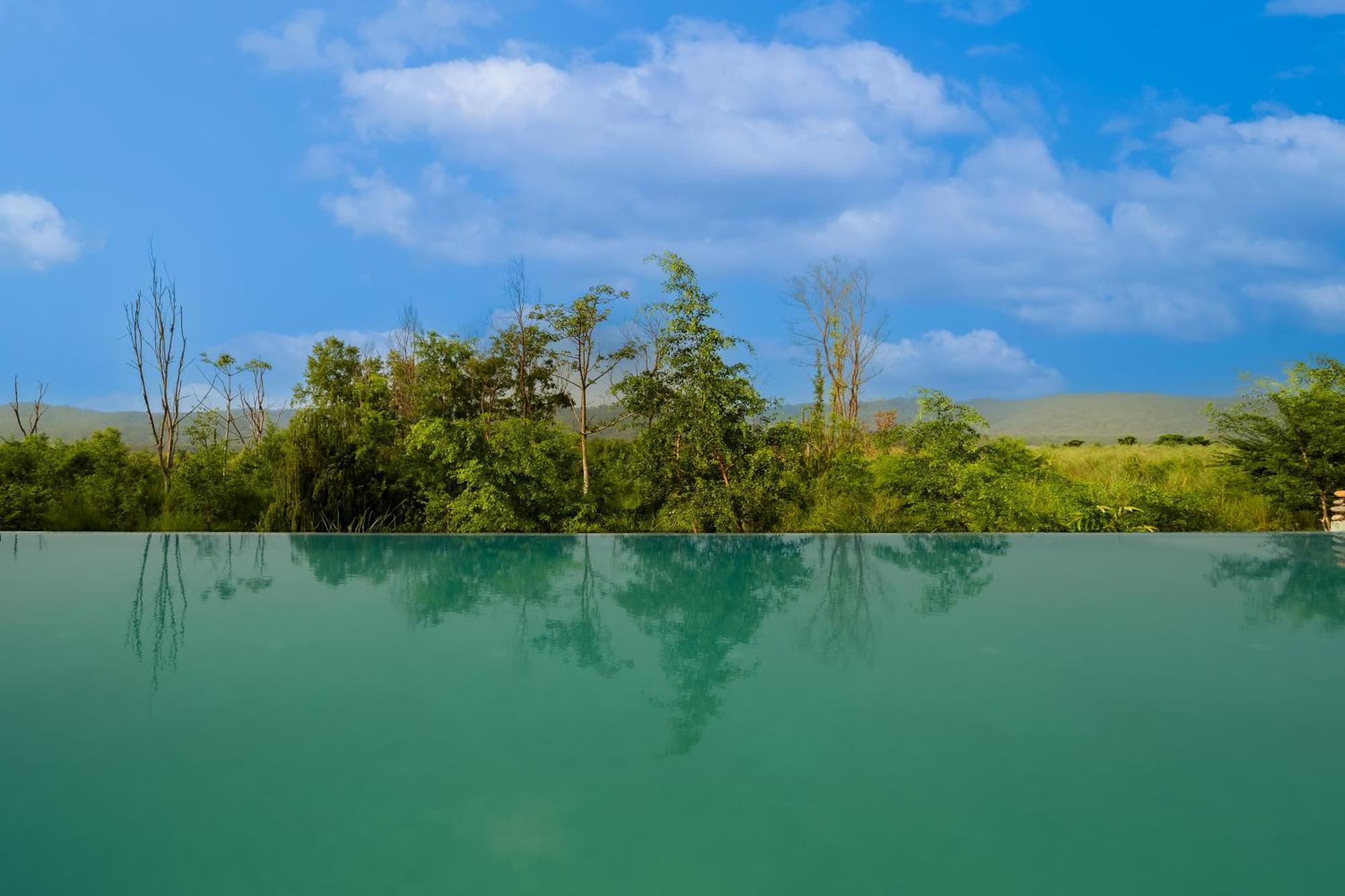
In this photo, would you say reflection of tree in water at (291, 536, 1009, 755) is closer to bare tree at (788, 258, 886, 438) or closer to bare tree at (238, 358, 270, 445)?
bare tree at (788, 258, 886, 438)

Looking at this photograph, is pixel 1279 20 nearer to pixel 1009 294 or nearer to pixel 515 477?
pixel 1009 294

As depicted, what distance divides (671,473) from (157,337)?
7.71 meters

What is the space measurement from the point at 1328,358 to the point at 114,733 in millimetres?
10987

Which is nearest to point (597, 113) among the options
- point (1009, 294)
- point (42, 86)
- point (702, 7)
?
point (702, 7)

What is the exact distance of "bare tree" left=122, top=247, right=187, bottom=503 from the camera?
35.4 feet

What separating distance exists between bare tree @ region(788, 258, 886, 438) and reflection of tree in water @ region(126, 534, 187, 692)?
1037 centimetres

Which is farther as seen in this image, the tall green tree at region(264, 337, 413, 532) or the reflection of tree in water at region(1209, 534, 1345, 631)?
the tall green tree at region(264, 337, 413, 532)

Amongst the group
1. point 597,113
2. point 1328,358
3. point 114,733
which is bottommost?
point 114,733

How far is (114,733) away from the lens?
7.26 ft

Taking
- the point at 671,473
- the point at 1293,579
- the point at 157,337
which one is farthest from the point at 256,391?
the point at 1293,579

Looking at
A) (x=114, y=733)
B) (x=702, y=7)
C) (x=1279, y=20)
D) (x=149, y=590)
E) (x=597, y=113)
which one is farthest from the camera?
(x=1279, y=20)

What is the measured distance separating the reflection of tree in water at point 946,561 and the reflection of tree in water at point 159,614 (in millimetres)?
3283

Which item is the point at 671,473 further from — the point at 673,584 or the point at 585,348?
the point at 673,584

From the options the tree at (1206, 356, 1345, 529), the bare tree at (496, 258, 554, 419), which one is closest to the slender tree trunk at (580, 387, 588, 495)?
the bare tree at (496, 258, 554, 419)
